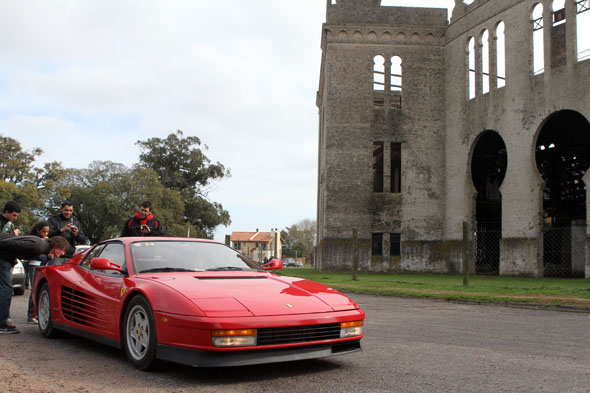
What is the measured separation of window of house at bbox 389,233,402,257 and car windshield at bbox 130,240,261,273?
94.5 feet

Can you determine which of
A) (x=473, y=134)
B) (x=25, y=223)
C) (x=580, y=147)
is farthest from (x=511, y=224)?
(x=25, y=223)

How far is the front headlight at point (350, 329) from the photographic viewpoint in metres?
5.44

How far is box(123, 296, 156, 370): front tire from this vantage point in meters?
5.18

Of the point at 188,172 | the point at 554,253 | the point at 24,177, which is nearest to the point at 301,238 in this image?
the point at 188,172

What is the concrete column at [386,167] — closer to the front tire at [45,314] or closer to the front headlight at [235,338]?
the front tire at [45,314]

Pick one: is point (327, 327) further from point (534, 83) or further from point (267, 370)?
point (534, 83)

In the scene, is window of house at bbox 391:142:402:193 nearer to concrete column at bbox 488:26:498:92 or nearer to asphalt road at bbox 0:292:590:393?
concrete column at bbox 488:26:498:92

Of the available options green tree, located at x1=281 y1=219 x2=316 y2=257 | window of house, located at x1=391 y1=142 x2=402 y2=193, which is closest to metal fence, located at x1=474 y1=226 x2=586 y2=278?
window of house, located at x1=391 y1=142 x2=402 y2=193

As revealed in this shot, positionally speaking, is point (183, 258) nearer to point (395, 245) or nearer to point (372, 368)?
point (372, 368)

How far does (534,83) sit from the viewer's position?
1093 inches

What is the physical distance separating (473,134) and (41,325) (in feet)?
93.3

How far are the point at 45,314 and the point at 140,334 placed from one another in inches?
104

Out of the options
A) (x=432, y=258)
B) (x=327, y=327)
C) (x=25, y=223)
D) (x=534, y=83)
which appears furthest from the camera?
(x=25, y=223)

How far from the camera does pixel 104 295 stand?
609cm
